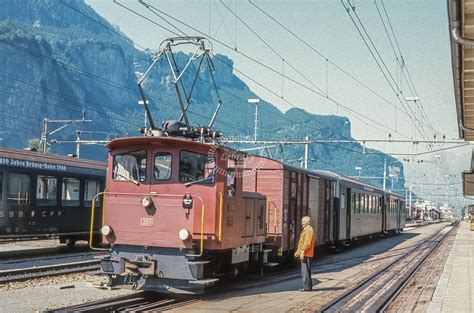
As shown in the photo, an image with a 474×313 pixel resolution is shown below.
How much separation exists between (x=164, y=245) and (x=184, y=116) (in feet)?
10.3

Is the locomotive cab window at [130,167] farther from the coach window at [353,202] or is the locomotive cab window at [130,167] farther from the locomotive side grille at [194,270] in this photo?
the coach window at [353,202]

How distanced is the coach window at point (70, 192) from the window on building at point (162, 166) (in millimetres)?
10682

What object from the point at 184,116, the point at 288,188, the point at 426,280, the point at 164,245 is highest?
the point at 184,116

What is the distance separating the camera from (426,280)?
1714 cm

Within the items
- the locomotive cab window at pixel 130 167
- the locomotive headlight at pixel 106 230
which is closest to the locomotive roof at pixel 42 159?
the locomotive cab window at pixel 130 167

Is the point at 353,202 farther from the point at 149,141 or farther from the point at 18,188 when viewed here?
the point at 149,141

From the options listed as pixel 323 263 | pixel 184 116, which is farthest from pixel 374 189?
pixel 184 116

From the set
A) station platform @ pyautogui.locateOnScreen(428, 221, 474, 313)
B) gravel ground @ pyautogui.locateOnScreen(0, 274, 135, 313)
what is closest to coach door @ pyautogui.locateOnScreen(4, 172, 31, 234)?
gravel ground @ pyautogui.locateOnScreen(0, 274, 135, 313)

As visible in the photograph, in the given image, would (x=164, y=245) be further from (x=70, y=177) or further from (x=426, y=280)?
(x=70, y=177)

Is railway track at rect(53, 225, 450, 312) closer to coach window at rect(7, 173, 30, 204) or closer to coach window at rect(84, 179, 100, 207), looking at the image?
coach window at rect(7, 173, 30, 204)

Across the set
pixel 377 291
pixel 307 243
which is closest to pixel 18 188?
pixel 307 243

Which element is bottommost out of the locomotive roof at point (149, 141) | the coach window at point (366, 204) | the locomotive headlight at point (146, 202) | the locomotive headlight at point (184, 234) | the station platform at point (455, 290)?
the station platform at point (455, 290)

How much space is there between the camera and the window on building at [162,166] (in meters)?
11.9

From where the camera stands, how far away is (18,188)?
64.0 ft
